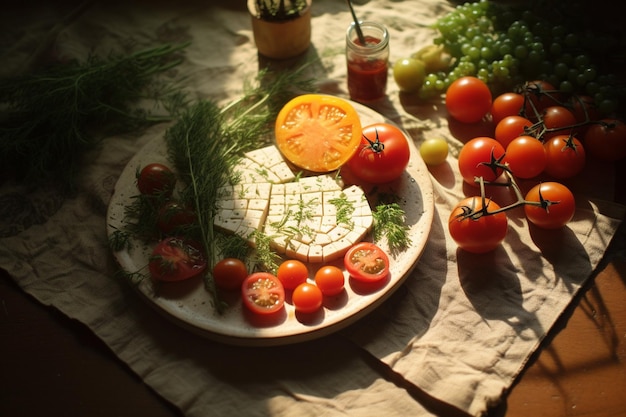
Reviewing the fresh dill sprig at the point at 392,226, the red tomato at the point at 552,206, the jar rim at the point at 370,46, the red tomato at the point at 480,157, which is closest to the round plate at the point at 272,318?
the fresh dill sprig at the point at 392,226

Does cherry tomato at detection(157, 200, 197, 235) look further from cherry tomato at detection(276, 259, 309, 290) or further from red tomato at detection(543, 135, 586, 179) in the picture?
red tomato at detection(543, 135, 586, 179)

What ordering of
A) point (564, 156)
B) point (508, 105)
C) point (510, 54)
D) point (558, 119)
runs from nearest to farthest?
point (564, 156) → point (558, 119) → point (508, 105) → point (510, 54)

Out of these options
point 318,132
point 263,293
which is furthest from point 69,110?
point 263,293

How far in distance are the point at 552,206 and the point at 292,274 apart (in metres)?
1.08

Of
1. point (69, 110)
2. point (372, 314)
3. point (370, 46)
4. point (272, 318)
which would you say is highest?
point (370, 46)

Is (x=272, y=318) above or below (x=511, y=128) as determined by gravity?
below

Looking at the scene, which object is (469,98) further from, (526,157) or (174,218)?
(174,218)

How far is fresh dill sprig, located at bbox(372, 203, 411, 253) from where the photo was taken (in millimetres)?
2287

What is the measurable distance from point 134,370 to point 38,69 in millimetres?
1866

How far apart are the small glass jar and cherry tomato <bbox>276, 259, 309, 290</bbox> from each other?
112 centimetres

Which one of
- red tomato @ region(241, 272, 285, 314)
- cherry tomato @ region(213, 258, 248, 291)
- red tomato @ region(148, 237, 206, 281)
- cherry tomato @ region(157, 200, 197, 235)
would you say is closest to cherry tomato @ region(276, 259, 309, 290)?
red tomato @ region(241, 272, 285, 314)

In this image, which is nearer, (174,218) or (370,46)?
(174,218)

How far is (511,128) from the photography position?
261cm

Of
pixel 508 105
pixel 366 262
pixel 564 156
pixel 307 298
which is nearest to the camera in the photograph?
pixel 307 298
